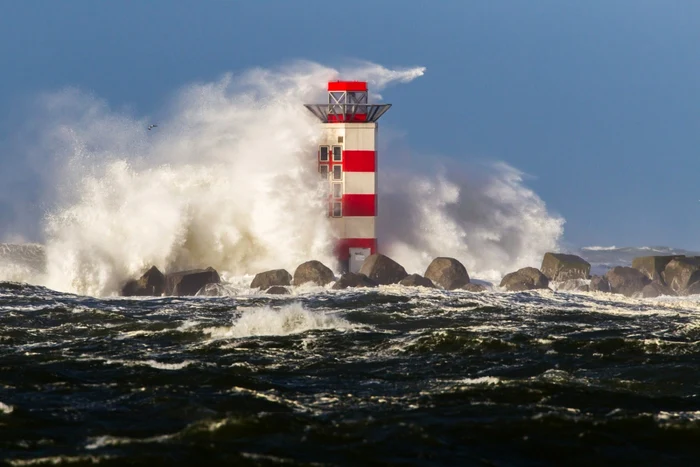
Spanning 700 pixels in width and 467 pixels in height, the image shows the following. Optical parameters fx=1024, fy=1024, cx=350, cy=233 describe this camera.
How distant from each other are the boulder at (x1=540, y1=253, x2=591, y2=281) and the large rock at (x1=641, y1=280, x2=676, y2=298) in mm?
1624

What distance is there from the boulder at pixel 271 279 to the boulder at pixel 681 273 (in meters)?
10.6

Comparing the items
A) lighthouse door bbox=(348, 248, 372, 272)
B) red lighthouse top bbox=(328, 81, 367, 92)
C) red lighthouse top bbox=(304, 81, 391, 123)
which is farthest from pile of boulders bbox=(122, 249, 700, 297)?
red lighthouse top bbox=(328, 81, 367, 92)

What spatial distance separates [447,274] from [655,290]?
578 cm

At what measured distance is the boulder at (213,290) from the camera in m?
25.1

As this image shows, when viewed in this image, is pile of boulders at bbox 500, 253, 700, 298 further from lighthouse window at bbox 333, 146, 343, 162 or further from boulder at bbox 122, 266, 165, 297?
boulder at bbox 122, 266, 165, 297

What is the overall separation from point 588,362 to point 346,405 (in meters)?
4.06

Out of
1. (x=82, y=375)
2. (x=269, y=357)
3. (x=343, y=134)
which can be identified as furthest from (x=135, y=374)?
(x=343, y=134)

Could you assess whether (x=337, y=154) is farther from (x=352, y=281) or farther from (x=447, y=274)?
(x=352, y=281)

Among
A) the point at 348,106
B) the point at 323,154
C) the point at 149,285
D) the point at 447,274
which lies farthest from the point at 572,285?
the point at 149,285

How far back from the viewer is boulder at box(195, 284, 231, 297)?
82.5ft

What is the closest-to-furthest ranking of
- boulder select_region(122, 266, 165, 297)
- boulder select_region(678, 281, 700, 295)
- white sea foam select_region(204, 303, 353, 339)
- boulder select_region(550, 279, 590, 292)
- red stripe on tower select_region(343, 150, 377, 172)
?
white sea foam select_region(204, 303, 353, 339)
boulder select_region(122, 266, 165, 297)
boulder select_region(678, 281, 700, 295)
boulder select_region(550, 279, 590, 292)
red stripe on tower select_region(343, 150, 377, 172)

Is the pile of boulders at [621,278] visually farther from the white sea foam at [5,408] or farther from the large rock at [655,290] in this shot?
the white sea foam at [5,408]

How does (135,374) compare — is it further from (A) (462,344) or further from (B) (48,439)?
(A) (462,344)

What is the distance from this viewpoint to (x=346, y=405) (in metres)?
10.3
